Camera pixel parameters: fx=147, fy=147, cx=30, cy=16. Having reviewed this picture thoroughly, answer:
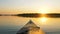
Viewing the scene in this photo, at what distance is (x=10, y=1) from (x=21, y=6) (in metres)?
0.15

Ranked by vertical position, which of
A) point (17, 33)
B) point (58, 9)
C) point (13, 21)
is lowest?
point (17, 33)

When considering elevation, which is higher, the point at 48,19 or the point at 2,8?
the point at 2,8

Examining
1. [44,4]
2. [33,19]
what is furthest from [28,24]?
[44,4]

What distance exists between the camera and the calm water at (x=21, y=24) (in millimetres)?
1746

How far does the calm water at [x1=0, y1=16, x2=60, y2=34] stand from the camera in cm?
175

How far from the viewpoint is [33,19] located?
1.78 meters

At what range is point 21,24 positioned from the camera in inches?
69.6

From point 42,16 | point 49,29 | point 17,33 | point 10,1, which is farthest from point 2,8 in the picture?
point 49,29

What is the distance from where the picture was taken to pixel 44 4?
177cm

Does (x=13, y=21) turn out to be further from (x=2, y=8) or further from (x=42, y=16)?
(x=42, y=16)

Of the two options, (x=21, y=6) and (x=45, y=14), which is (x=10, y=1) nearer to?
(x=21, y=6)

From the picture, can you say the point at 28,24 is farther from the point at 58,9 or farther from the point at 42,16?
the point at 58,9

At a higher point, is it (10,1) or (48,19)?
(10,1)

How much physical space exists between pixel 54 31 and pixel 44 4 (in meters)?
0.34
